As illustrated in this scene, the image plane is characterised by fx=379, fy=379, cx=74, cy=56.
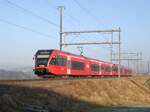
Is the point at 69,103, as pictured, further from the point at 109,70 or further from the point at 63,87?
the point at 109,70

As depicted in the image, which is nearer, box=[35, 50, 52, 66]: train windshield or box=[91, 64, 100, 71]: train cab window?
box=[35, 50, 52, 66]: train windshield

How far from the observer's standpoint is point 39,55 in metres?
45.1

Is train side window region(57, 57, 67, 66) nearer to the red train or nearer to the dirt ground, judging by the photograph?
the red train

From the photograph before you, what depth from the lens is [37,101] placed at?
75.6 feet

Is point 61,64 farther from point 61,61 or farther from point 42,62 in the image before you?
point 42,62

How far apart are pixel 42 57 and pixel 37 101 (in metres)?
21.8

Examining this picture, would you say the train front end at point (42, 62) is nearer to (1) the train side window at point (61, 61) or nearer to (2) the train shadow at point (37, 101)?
(1) the train side window at point (61, 61)

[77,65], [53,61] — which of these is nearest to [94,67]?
[77,65]

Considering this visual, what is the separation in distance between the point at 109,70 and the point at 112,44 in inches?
740

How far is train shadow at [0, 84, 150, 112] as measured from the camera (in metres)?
20.2

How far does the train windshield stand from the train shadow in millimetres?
15090

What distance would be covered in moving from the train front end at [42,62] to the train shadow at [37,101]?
Answer: 14.8 meters

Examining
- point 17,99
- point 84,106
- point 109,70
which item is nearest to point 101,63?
point 109,70

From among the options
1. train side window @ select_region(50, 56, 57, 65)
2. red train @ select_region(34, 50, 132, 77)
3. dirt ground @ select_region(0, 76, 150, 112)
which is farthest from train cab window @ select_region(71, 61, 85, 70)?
dirt ground @ select_region(0, 76, 150, 112)
